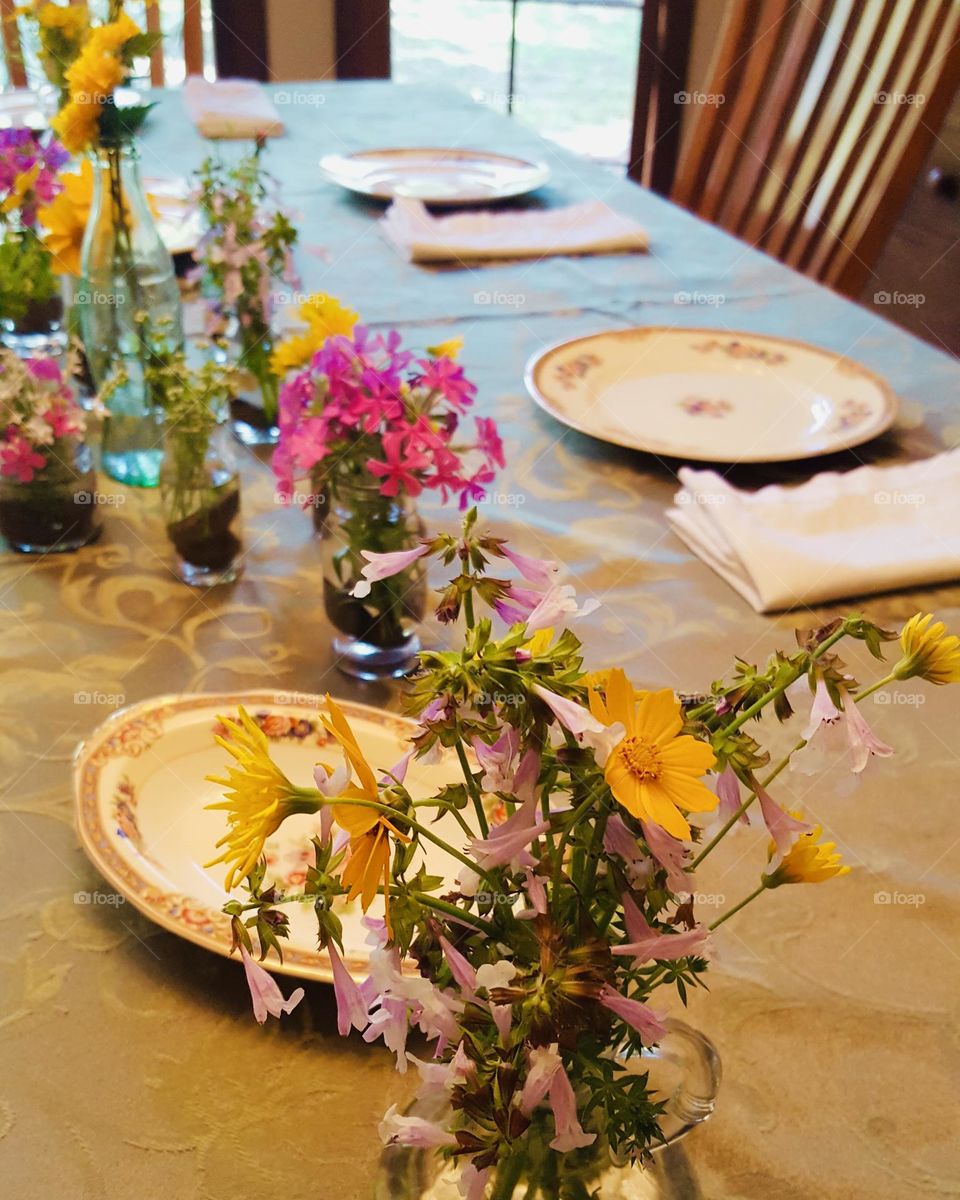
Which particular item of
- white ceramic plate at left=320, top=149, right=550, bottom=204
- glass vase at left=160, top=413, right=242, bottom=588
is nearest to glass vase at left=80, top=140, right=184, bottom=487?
glass vase at left=160, top=413, right=242, bottom=588

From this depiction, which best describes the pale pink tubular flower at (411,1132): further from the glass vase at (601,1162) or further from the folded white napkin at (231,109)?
the folded white napkin at (231,109)

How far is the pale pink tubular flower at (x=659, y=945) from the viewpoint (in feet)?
1.26

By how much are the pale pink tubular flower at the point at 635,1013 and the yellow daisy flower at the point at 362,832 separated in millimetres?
74

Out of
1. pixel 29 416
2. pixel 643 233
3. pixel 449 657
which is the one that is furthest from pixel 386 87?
pixel 449 657

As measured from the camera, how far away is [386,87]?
2.40m

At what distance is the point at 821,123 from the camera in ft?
6.39

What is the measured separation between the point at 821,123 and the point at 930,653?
69.4 inches

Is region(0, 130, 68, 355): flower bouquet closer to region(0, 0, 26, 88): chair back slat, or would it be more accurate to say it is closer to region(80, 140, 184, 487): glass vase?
region(80, 140, 184, 487): glass vase

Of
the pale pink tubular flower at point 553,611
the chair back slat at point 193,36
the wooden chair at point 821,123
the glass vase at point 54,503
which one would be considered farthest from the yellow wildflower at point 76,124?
the chair back slat at point 193,36

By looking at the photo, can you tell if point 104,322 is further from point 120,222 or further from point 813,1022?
point 813,1022

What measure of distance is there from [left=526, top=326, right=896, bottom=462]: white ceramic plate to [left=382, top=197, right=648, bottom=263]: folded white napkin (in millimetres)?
291

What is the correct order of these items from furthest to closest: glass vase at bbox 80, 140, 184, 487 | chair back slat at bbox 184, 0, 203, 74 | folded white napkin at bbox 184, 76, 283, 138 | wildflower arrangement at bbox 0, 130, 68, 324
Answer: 1. chair back slat at bbox 184, 0, 203, 74
2. folded white napkin at bbox 184, 76, 283, 138
3. wildflower arrangement at bbox 0, 130, 68, 324
4. glass vase at bbox 80, 140, 184, 487

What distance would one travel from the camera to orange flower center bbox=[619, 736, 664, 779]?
1.18ft

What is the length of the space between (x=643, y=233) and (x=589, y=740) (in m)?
1.40
